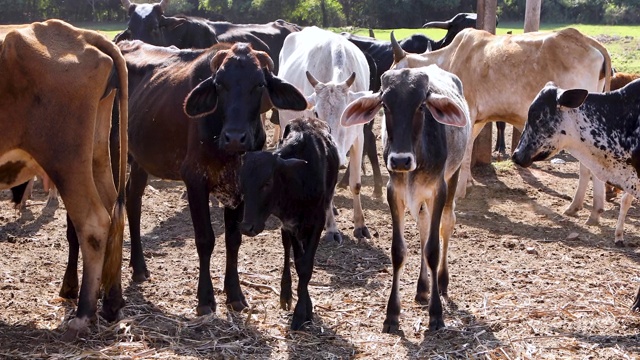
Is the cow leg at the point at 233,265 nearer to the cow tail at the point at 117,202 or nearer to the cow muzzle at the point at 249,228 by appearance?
the cow muzzle at the point at 249,228

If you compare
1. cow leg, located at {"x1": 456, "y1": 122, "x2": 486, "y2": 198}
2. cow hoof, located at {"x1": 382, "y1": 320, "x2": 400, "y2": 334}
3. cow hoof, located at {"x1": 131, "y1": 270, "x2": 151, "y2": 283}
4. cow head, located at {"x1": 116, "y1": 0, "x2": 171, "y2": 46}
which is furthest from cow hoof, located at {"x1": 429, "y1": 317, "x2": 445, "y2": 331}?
cow head, located at {"x1": 116, "y1": 0, "x2": 171, "y2": 46}

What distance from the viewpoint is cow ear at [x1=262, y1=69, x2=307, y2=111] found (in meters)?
6.49

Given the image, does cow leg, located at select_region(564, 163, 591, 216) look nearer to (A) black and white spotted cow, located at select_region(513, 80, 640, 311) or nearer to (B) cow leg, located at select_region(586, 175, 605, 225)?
(B) cow leg, located at select_region(586, 175, 605, 225)

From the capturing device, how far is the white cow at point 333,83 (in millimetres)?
8484

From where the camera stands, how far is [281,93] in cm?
651

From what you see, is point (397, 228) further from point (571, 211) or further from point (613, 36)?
point (613, 36)

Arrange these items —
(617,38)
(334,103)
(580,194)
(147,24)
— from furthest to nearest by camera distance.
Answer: (617,38) < (147,24) < (580,194) < (334,103)

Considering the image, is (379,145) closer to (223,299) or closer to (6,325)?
(223,299)

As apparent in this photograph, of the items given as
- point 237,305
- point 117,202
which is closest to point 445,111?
point 237,305

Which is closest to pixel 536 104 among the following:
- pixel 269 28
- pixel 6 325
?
pixel 6 325

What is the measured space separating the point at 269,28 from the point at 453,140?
29.8ft

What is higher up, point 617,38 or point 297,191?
point 297,191

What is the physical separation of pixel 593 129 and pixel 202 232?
3.06 meters

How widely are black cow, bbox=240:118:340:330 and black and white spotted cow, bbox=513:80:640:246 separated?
5.71 ft
